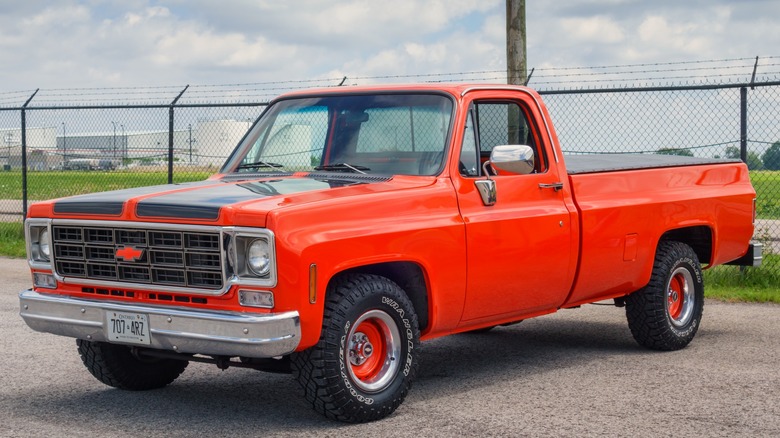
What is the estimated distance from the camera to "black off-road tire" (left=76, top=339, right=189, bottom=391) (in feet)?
22.4

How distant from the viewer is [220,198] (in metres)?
5.95

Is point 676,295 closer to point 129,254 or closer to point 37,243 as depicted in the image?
point 129,254

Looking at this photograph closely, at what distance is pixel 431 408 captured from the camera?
648 centimetres

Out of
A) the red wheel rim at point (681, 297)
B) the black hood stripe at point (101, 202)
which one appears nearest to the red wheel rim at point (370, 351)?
the black hood stripe at point (101, 202)

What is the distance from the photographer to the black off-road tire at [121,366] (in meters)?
6.83

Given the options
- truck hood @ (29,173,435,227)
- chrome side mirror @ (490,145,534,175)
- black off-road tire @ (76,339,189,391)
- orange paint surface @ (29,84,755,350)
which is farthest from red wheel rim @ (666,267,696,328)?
black off-road tire @ (76,339,189,391)

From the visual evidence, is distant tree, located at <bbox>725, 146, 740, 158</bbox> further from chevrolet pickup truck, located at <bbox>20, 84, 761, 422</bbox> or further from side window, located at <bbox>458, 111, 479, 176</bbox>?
side window, located at <bbox>458, 111, 479, 176</bbox>

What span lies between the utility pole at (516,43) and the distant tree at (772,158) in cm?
326

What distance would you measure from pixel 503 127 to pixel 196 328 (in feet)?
9.21

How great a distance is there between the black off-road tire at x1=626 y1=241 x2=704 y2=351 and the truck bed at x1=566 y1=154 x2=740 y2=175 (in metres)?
0.65

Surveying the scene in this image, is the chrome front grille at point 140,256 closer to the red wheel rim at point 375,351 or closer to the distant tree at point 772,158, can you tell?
the red wheel rim at point 375,351

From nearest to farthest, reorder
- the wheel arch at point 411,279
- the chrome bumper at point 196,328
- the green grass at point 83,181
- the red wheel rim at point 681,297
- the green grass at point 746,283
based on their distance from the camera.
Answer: the chrome bumper at point 196,328, the wheel arch at point 411,279, the red wheel rim at point 681,297, the green grass at point 746,283, the green grass at point 83,181

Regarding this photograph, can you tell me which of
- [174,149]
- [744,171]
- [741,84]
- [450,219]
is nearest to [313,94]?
[450,219]

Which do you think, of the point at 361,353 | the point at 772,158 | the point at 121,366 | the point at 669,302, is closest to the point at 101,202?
the point at 121,366
